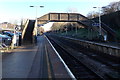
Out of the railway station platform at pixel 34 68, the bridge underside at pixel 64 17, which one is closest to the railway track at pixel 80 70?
the railway station platform at pixel 34 68

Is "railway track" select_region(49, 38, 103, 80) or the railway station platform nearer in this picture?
the railway station platform

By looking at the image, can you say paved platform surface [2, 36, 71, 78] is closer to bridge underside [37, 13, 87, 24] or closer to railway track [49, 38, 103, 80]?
railway track [49, 38, 103, 80]

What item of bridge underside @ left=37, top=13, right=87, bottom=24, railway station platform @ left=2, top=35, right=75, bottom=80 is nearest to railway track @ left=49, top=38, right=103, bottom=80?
railway station platform @ left=2, top=35, right=75, bottom=80

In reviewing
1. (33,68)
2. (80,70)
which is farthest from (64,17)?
(33,68)

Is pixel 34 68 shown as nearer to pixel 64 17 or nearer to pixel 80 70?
pixel 80 70

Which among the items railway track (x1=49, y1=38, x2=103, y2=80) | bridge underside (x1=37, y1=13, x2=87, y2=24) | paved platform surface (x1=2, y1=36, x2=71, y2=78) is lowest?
railway track (x1=49, y1=38, x2=103, y2=80)

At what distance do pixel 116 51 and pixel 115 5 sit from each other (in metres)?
76.1

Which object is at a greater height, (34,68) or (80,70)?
(34,68)

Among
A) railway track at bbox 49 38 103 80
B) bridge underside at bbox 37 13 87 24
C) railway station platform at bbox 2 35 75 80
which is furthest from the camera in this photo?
bridge underside at bbox 37 13 87 24

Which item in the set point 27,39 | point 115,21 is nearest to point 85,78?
point 27,39

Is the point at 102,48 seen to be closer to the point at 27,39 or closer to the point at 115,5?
the point at 27,39

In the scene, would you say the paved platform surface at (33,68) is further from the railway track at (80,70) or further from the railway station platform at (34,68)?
the railway track at (80,70)

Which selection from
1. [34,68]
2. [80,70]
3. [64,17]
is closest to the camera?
[34,68]

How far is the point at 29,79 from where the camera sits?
1015 cm
